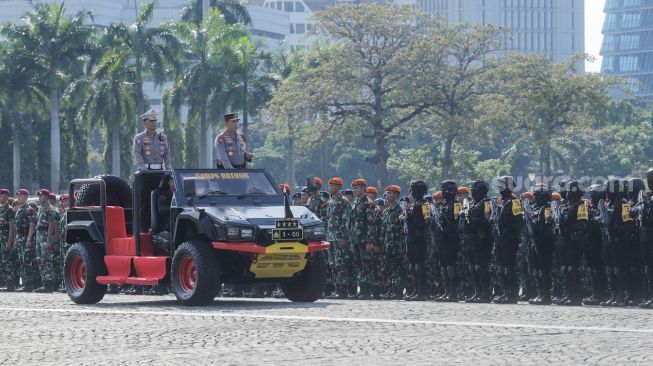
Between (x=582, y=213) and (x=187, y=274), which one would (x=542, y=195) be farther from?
(x=187, y=274)

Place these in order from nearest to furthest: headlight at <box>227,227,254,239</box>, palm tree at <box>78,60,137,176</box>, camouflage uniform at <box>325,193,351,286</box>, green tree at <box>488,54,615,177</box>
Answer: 1. headlight at <box>227,227,254,239</box>
2. camouflage uniform at <box>325,193,351,286</box>
3. green tree at <box>488,54,615,177</box>
4. palm tree at <box>78,60,137,176</box>

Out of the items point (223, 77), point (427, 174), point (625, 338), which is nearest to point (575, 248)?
point (625, 338)

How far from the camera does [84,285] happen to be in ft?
68.7

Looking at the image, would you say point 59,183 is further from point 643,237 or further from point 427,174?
point 643,237

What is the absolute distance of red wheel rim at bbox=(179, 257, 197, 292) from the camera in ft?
63.6

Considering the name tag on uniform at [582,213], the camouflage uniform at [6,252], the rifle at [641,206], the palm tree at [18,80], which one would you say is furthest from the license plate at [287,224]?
the palm tree at [18,80]

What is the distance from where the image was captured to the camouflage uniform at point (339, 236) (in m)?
23.5

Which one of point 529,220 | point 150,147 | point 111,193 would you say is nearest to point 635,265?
point 529,220

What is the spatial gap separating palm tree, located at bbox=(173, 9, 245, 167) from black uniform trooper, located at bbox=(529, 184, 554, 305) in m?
46.9

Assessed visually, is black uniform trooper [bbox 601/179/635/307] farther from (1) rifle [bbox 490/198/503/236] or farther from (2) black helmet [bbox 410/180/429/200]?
(2) black helmet [bbox 410/180/429/200]

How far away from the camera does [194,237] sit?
19.6 metres

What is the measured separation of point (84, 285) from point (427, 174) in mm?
57706

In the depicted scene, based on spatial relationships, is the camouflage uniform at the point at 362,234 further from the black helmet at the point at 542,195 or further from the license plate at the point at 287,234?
the license plate at the point at 287,234

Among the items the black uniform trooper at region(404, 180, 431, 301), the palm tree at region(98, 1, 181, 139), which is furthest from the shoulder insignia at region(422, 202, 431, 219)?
the palm tree at region(98, 1, 181, 139)
